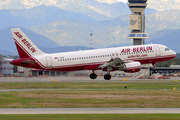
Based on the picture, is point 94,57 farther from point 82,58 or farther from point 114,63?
point 114,63

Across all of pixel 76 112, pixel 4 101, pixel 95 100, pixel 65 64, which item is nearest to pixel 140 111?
pixel 76 112

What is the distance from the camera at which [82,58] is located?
209ft

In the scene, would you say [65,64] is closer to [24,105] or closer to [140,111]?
[24,105]

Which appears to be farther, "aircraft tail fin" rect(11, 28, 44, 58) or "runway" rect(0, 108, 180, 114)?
"aircraft tail fin" rect(11, 28, 44, 58)

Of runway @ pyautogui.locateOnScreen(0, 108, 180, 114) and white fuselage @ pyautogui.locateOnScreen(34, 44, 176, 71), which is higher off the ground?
white fuselage @ pyautogui.locateOnScreen(34, 44, 176, 71)

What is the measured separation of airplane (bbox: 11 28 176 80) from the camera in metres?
62.3

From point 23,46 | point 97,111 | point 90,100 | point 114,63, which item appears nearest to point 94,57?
point 114,63

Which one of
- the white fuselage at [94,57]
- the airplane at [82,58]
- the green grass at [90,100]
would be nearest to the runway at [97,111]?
the green grass at [90,100]

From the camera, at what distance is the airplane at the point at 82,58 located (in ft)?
205

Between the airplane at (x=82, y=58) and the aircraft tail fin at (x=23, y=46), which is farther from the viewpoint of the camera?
the airplane at (x=82, y=58)
